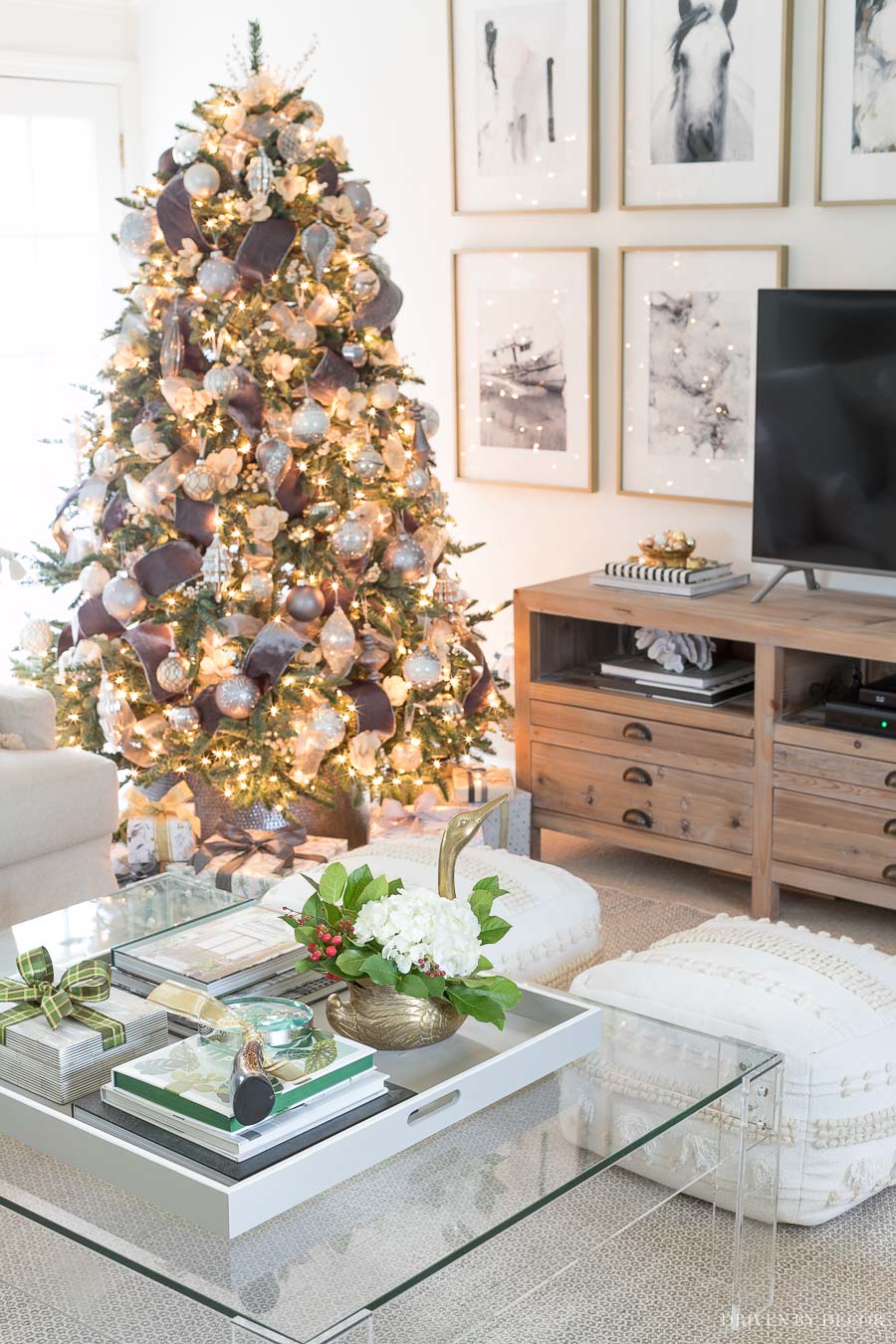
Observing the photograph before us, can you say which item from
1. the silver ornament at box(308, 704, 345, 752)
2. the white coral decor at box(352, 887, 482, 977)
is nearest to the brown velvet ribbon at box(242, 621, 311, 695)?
the silver ornament at box(308, 704, 345, 752)

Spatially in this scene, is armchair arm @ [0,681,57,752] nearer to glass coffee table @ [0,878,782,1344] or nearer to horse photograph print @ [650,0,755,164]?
glass coffee table @ [0,878,782,1344]

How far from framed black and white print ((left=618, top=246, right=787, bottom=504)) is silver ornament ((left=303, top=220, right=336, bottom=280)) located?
3.07 feet

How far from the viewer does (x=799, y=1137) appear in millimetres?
2398

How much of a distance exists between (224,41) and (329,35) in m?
0.47

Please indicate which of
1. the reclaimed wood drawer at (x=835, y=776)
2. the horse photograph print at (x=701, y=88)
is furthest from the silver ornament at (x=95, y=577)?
the horse photograph print at (x=701, y=88)

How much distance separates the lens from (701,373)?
13.9ft

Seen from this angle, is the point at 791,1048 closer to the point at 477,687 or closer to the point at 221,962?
the point at 221,962

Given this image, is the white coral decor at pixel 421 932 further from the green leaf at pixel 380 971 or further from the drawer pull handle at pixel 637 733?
the drawer pull handle at pixel 637 733

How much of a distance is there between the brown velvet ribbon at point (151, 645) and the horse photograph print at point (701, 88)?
5.93 ft

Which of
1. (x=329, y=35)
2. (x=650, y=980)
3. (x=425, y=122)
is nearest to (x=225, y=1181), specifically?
(x=650, y=980)

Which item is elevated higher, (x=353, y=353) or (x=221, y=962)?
(x=353, y=353)

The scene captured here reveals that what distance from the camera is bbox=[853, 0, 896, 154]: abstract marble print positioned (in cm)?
372

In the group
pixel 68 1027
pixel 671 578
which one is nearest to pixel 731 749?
pixel 671 578

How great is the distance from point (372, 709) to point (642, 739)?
0.68 m
